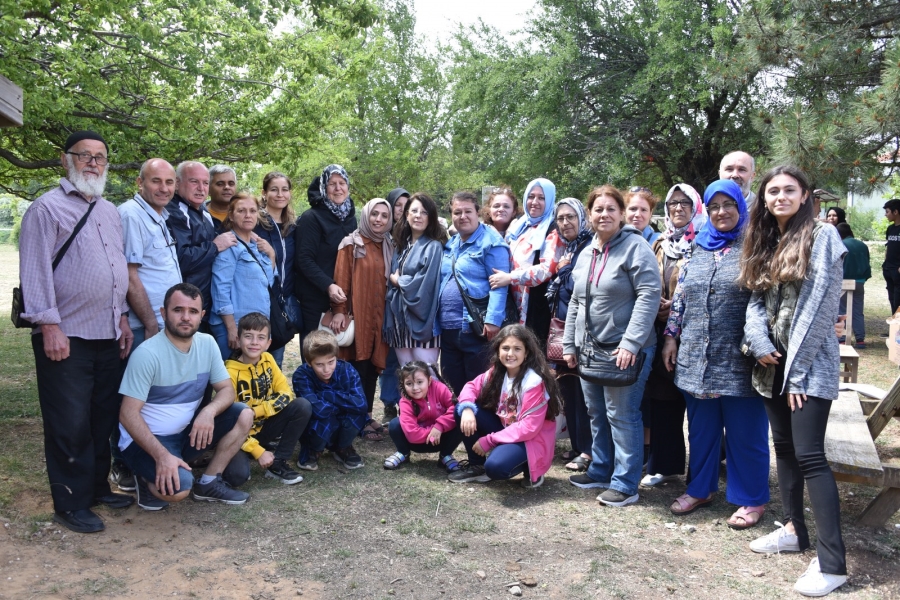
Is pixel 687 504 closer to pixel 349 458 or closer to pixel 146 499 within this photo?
pixel 349 458

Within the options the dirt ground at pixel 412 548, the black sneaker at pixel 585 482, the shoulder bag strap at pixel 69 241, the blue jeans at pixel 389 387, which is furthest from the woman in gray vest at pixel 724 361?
the shoulder bag strap at pixel 69 241

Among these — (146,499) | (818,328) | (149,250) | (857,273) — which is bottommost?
(146,499)

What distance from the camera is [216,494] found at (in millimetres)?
4332

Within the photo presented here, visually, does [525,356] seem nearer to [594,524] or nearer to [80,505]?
[594,524]

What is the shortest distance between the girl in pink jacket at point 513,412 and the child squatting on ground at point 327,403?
737mm

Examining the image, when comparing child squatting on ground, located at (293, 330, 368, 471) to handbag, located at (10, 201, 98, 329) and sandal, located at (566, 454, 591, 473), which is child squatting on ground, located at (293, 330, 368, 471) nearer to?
sandal, located at (566, 454, 591, 473)

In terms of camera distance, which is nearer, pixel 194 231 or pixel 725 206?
pixel 725 206

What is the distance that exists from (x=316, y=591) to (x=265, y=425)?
5.52 feet

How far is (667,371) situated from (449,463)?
1591 mm

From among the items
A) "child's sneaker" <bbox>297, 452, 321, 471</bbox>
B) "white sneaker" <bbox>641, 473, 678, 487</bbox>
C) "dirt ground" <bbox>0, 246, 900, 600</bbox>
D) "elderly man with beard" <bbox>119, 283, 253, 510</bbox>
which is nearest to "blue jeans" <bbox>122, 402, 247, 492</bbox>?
"elderly man with beard" <bbox>119, 283, 253, 510</bbox>

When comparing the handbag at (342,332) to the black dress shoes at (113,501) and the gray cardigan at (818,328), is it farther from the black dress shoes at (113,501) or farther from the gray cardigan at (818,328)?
the gray cardigan at (818,328)

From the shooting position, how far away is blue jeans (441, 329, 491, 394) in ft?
17.3

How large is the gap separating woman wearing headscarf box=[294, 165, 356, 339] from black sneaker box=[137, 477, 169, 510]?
1.87 meters

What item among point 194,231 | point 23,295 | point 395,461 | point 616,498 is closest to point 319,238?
point 194,231
